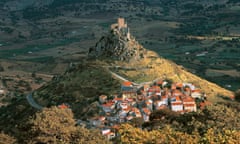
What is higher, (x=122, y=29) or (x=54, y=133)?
(x=54, y=133)

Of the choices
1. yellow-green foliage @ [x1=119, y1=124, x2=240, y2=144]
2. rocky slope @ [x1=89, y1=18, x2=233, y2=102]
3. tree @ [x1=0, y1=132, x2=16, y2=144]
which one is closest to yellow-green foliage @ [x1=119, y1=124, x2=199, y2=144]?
yellow-green foliage @ [x1=119, y1=124, x2=240, y2=144]

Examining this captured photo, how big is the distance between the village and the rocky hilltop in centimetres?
1156

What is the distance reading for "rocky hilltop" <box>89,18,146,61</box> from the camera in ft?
285

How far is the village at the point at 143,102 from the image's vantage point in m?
59.8

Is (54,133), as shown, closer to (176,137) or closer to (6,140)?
(6,140)

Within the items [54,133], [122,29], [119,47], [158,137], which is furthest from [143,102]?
[54,133]

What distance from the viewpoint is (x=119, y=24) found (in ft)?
306

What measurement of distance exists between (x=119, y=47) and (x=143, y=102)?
79.3 feet

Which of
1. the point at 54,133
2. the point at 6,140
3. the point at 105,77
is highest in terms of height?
the point at 54,133

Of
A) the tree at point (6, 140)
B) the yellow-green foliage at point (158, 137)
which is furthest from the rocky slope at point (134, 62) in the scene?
the tree at point (6, 140)

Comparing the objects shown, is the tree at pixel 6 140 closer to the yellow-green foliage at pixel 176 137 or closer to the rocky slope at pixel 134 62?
the yellow-green foliage at pixel 176 137

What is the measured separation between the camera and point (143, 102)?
66375 mm

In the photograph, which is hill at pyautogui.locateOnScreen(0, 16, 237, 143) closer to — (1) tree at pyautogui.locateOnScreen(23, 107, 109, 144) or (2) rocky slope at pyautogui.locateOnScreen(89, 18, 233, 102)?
(2) rocky slope at pyautogui.locateOnScreen(89, 18, 233, 102)

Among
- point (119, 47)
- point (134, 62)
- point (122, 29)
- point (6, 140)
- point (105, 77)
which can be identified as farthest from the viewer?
point (122, 29)
